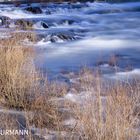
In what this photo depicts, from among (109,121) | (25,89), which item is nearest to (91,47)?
(25,89)

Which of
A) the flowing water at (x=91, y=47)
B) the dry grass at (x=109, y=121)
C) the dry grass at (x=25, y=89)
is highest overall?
the dry grass at (x=109, y=121)

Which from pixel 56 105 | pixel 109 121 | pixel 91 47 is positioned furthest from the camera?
pixel 91 47

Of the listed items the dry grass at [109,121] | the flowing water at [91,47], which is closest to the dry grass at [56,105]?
the dry grass at [109,121]

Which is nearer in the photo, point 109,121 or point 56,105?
point 109,121

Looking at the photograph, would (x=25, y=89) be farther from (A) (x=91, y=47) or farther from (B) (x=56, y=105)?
(A) (x=91, y=47)

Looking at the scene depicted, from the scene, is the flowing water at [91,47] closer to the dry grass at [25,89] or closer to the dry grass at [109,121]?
the dry grass at [25,89]

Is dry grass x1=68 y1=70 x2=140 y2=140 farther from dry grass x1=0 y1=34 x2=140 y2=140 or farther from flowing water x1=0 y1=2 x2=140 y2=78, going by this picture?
flowing water x1=0 y1=2 x2=140 y2=78

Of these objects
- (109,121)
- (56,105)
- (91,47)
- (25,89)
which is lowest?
(91,47)

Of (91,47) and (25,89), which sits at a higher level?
(25,89)

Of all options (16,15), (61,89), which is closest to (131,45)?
(61,89)

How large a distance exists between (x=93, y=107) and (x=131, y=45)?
12.5 meters

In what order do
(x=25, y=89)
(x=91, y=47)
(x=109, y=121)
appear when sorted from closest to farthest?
(x=109, y=121) → (x=25, y=89) → (x=91, y=47)

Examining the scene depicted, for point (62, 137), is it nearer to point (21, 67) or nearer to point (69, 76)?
point (21, 67)

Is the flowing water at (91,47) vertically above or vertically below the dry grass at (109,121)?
below
